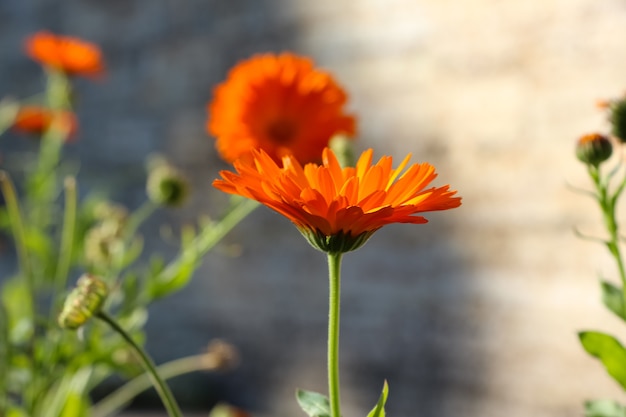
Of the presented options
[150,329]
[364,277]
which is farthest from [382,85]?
[150,329]

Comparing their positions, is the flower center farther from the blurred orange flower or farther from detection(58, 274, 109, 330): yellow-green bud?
the blurred orange flower

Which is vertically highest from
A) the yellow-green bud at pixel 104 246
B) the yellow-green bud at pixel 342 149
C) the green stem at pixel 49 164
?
the green stem at pixel 49 164

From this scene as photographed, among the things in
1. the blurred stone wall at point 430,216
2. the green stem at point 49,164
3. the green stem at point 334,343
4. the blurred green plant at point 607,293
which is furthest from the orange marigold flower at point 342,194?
the blurred stone wall at point 430,216

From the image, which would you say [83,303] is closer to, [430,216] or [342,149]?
[342,149]

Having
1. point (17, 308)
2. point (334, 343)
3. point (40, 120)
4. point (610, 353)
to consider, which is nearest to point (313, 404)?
point (334, 343)

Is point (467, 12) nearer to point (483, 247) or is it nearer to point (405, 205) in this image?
point (483, 247)

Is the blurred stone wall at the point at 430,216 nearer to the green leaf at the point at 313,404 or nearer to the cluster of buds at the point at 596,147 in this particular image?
the cluster of buds at the point at 596,147
